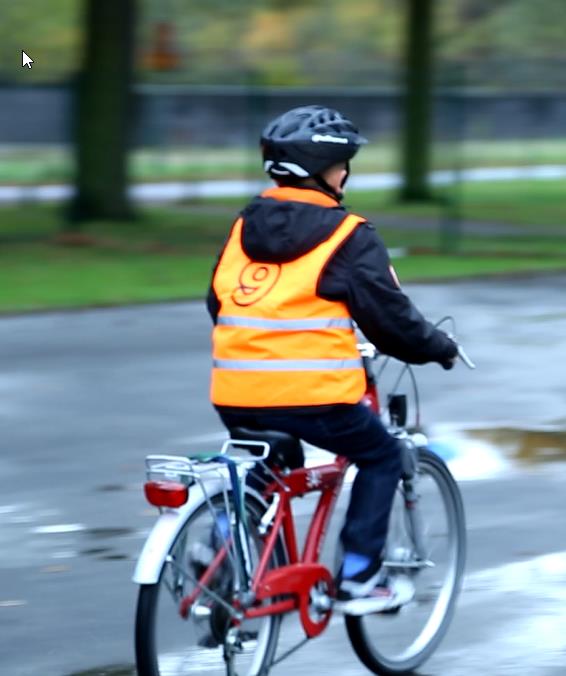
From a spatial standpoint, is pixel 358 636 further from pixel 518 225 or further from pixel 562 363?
pixel 518 225

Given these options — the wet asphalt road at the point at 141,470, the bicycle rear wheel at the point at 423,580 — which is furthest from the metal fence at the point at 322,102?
the bicycle rear wheel at the point at 423,580

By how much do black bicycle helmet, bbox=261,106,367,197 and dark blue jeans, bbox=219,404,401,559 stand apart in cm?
67

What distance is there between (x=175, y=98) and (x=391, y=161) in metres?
4.84

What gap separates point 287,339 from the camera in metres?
4.88

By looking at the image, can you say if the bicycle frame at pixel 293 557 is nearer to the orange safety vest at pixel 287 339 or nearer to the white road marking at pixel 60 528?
the orange safety vest at pixel 287 339

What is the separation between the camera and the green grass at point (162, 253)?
50.9ft

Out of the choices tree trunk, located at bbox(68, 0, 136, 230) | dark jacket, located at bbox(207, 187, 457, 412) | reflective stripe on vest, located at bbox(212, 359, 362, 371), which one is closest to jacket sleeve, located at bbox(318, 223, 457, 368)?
dark jacket, located at bbox(207, 187, 457, 412)

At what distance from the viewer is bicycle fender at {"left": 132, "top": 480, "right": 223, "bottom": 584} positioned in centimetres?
457

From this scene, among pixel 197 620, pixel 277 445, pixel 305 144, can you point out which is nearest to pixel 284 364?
pixel 277 445

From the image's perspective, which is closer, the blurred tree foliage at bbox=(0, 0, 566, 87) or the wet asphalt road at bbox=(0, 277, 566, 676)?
the wet asphalt road at bbox=(0, 277, 566, 676)

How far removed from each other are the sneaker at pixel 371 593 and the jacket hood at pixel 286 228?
38.2 inches

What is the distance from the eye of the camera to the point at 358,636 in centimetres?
530

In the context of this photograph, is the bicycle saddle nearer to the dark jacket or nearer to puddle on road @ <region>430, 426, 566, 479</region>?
the dark jacket

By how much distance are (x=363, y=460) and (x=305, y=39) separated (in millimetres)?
41100
